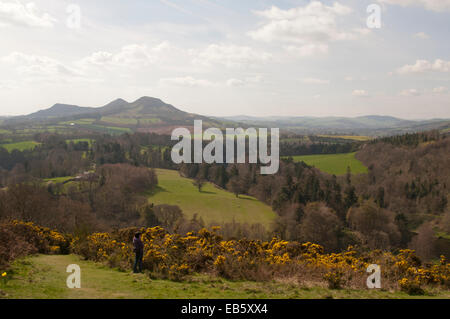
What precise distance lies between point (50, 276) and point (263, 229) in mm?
48739

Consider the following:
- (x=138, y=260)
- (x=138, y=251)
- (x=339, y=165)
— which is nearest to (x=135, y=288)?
(x=138, y=251)

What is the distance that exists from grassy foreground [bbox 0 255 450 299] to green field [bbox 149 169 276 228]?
163 feet

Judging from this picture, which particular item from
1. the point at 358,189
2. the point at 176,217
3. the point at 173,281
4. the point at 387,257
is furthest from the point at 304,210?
the point at 173,281

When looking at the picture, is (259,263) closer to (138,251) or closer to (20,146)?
(138,251)

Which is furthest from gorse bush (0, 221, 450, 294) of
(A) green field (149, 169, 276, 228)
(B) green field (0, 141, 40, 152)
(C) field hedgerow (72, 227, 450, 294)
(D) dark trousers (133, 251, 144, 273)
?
(B) green field (0, 141, 40, 152)

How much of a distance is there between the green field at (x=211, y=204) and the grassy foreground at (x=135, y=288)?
49.5 meters

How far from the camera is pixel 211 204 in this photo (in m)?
70.3

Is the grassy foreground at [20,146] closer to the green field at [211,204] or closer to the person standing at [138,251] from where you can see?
the green field at [211,204]

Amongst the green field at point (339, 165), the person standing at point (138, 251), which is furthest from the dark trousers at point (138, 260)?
the green field at point (339, 165)

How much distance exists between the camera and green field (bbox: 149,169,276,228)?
63.6 m

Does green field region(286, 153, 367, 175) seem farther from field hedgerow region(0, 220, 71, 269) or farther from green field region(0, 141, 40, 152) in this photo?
green field region(0, 141, 40, 152)
